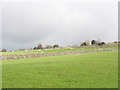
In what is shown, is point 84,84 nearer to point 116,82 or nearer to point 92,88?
point 92,88

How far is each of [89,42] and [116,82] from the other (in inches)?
4701

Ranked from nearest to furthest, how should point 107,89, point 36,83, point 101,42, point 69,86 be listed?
point 107,89
point 69,86
point 36,83
point 101,42

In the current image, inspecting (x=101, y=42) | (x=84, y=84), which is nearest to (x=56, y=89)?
(x=84, y=84)

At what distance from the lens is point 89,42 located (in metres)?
131

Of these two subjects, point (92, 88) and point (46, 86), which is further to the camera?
point (46, 86)

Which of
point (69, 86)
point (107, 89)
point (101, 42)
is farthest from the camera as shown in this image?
point (101, 42)

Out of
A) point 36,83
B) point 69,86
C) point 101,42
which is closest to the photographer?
point 69,86

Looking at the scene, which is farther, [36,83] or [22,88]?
[36,83]

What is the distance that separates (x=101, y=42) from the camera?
125938 mm

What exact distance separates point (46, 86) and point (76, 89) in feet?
6.11

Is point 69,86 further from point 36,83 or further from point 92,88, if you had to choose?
point 36,83

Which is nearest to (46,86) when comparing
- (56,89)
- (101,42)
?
(56,89)

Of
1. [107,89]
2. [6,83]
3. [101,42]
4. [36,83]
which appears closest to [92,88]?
[107,89]

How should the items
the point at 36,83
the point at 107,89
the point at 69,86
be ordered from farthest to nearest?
the point at 36,83 < the point at 69,86 < the point at 107,89
